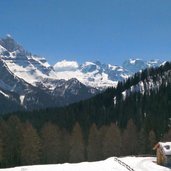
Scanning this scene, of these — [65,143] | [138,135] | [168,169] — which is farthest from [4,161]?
[168,169]

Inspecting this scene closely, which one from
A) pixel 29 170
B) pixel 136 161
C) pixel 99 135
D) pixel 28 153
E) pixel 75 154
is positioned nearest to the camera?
pixel 29 170

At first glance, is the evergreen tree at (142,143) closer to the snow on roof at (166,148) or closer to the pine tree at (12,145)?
the pine tree at (12,145)

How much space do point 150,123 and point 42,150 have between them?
38.7m

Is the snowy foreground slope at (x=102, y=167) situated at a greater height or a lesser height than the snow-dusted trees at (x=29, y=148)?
lesser

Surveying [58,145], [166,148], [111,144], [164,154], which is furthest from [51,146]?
[164,154]

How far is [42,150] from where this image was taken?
140m

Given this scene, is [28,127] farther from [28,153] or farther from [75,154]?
[75,154]

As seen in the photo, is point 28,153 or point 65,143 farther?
point 65,143

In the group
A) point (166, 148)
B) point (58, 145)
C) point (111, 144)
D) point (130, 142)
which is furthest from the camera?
point (130, 142)

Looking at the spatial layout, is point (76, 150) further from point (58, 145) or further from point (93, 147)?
point (93, 147)

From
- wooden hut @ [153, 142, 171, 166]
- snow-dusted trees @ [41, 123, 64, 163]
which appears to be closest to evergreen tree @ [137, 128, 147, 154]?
snow-dusted trees @ [41, 123, 64, 163]

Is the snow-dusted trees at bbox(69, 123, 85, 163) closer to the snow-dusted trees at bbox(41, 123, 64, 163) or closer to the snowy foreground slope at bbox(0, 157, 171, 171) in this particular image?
the snow-dusted trees at bbox(41, 123, 64, 163)

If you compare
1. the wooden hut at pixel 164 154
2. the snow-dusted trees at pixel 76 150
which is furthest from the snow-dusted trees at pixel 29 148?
the wooden hut at pixel 164 154

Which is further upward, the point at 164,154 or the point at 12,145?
the point at 12,145
